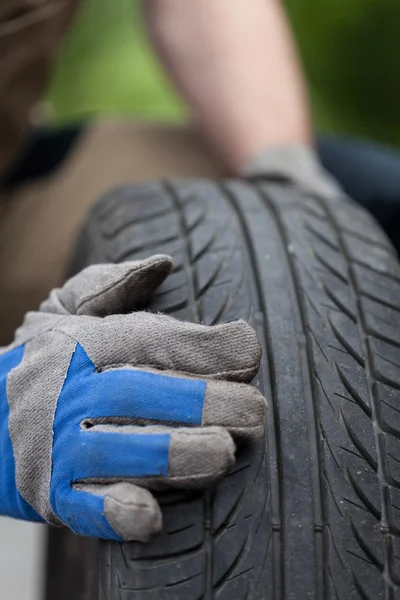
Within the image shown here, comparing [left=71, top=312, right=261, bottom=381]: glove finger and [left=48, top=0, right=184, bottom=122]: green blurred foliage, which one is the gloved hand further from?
[left=48, top=0, right=184, bottom=122]: green blurred foliage

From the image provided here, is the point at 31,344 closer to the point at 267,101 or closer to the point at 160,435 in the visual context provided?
the point at 160,435

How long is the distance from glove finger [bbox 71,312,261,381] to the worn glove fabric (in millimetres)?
507

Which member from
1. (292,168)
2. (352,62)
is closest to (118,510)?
(292,168)

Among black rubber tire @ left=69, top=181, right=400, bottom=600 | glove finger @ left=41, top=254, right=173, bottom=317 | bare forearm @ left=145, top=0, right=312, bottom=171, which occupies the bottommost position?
black rubber tire @ left=69, top=181, right=400, bottom=600

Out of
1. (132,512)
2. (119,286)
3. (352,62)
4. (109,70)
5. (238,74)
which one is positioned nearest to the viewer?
(132,512)

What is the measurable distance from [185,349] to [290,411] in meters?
0.11

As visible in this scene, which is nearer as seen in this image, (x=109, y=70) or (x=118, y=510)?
(x=118, y=510)

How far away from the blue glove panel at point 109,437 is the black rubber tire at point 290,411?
0.16 ft

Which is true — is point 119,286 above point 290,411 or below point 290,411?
above

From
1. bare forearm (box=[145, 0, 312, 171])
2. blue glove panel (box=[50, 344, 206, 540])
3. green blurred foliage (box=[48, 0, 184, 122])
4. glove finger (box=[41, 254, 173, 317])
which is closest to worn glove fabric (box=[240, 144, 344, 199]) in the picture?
bare forearm (box=[145, 0, 312, 171])

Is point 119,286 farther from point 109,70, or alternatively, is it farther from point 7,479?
point 109,70

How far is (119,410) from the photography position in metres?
0.56

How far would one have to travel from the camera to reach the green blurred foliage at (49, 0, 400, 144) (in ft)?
6.72

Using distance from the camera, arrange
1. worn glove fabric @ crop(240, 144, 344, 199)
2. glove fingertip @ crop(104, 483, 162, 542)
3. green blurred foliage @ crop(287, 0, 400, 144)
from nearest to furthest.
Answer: glove fingertip @ crop(104, 483, 162, 542) < worn glove fabric @ crop(240, 144, 344, 199) < green blurred foliage @ crop(287, 0, 400, 144)
